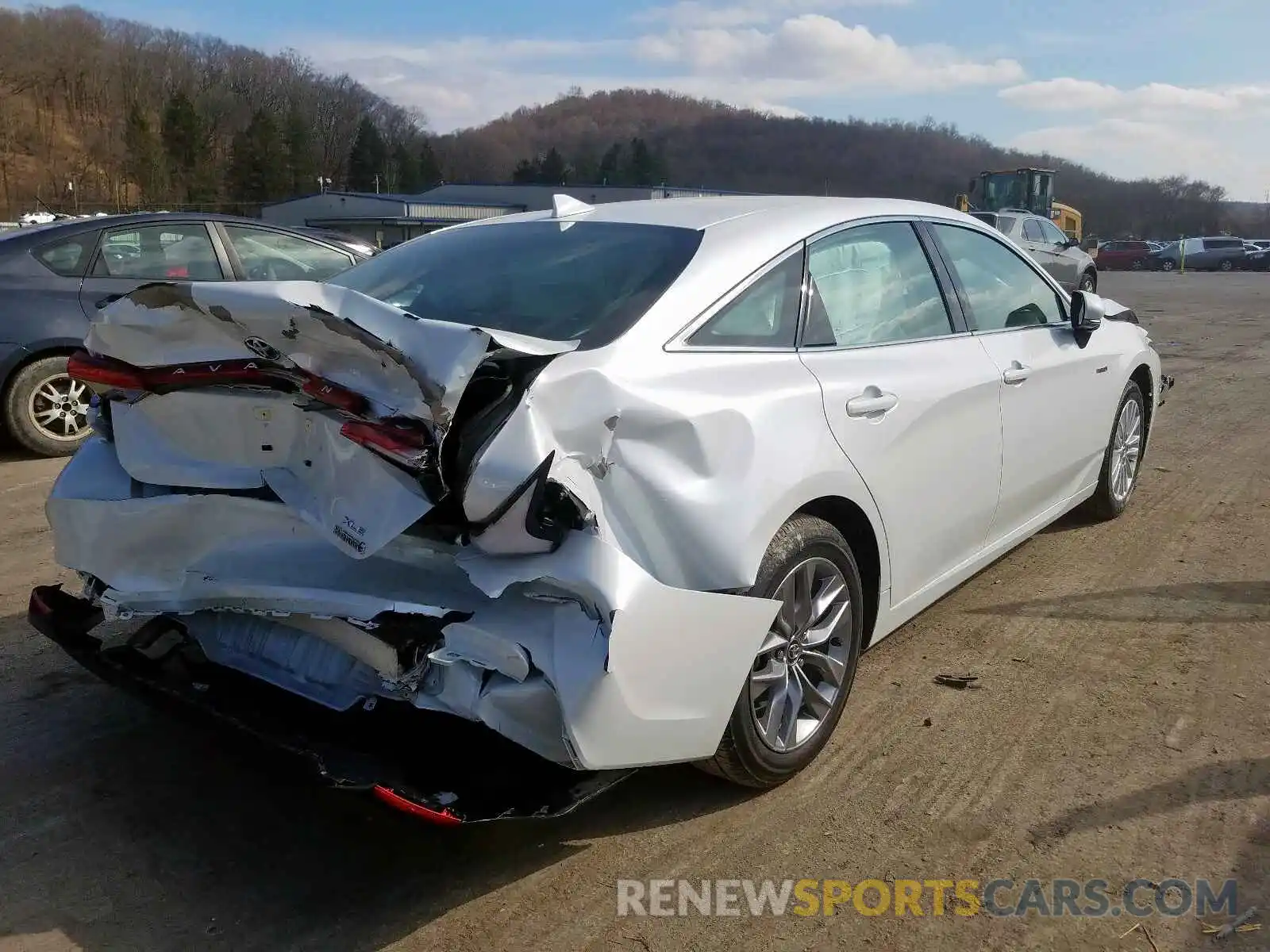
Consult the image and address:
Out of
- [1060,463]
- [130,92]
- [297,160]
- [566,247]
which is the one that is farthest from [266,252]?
[130,92]

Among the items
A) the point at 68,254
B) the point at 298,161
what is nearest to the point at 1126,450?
the point at 68,254

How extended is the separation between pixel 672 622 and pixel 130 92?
382 feet

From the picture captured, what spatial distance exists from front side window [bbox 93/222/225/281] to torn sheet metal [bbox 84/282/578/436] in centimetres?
489

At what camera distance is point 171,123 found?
8025cm

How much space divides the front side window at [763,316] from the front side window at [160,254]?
5.30 meters

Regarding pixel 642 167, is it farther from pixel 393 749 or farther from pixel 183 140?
pixel 393 749

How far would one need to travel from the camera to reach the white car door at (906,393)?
→ 320 centimetres

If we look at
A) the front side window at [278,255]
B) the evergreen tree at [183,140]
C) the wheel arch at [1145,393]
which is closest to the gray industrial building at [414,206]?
the evergreen tree at [183,140]

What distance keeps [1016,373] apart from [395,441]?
105 inches

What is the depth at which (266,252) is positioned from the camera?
758 centimetres

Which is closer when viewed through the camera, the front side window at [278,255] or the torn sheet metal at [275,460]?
the torn sheet metal at [275,460]

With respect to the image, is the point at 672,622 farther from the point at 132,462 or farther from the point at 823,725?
the point at 132,462

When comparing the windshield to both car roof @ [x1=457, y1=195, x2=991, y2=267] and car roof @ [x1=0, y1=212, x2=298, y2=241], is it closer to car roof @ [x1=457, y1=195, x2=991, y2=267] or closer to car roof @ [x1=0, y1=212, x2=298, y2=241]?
car roof @ [x1=457, y1=195, x2=991, y2=267]

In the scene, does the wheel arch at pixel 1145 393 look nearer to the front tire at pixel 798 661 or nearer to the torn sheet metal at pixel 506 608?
the front tire at pixel 798 661
